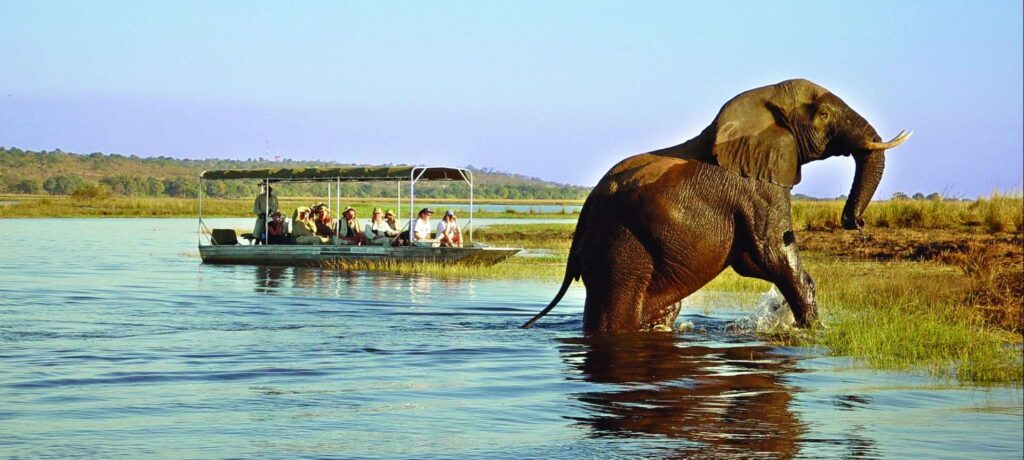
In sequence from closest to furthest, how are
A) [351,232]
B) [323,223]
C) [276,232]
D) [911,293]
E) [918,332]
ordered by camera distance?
[918,332] < [911,293] < [351,232] < [323,223] < [276,232]

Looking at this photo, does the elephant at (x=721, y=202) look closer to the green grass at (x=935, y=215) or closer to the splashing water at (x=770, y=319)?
the splashing water at (x=770, y=319)

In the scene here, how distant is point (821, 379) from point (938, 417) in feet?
6.33

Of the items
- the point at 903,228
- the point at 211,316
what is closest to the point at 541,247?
the point at 903,228

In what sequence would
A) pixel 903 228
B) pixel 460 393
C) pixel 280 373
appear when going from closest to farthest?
pixel 460 393
pixel 280 373
pixel 903 228

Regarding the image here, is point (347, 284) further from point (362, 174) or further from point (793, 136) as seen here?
point (793, 136)

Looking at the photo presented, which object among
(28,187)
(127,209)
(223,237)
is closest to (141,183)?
(28,187)

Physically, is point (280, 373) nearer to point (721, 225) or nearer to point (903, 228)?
point (721, 225)

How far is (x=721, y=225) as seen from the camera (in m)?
13.5

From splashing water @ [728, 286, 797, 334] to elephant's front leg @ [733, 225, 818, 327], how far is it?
1.68 ft

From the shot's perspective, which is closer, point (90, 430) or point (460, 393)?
point (90, 430)

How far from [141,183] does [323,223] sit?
96.2 m

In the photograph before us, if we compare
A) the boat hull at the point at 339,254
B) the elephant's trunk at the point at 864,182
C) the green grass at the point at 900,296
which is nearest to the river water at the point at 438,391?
the green grass at the point at 900,296

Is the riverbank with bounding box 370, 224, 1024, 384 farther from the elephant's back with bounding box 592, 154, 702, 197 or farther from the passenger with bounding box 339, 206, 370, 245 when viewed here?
the elephant's back with bounding box 592, 154, 702, 197

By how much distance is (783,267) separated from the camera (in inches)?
534
